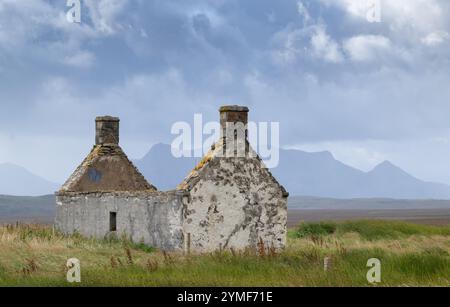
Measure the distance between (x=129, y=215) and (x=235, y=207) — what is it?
12.9 ft

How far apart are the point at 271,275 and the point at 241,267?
1.40 metres

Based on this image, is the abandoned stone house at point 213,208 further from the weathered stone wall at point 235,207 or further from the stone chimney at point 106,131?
the stone chimney at point 106,131

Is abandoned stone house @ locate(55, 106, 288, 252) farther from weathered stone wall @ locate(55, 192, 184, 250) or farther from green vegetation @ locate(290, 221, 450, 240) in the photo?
green vegetation @ locate(290, 221, 450, 240)

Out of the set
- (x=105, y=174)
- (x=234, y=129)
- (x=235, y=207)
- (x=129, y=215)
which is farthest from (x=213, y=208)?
(x=105, y=174)

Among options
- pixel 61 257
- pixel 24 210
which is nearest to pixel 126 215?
pixel 61 257

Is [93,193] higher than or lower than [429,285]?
higher

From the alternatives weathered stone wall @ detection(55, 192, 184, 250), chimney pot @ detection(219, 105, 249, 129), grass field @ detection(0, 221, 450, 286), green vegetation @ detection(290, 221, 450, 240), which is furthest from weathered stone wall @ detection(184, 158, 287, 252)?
Answer: green vegetation @ detection(290, 221, 450, 240)

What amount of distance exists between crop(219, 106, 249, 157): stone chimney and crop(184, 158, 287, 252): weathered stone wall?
0.33 metres

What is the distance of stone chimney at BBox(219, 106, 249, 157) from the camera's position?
25.7 m

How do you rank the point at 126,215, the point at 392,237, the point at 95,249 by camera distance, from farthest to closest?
the point at 392,237
the point at 126,215
the point at 95,249

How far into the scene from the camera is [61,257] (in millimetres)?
22625

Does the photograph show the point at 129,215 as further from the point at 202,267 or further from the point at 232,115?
the point at 202,267

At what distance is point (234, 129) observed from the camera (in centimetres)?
2592
